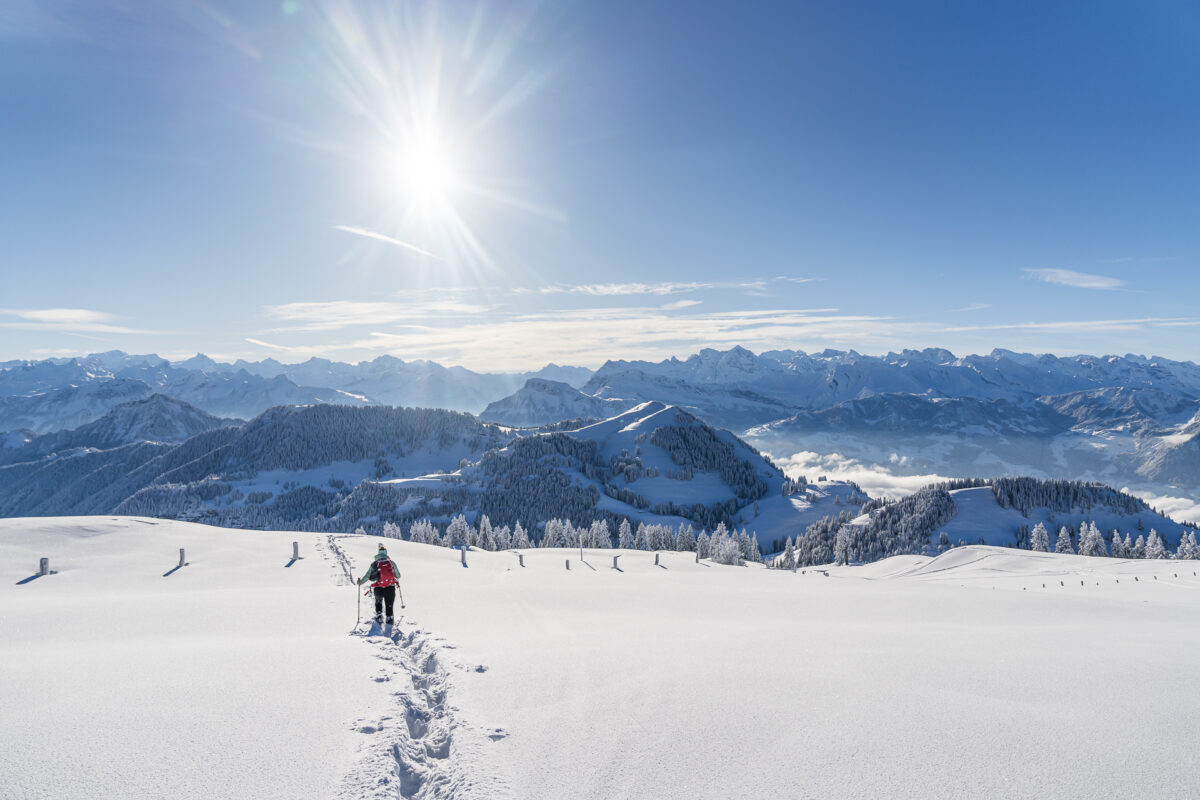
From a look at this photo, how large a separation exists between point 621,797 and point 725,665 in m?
5.08

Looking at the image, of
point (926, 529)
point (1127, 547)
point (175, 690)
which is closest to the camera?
point (175, 690)

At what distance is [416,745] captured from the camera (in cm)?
788

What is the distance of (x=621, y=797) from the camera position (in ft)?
19.5

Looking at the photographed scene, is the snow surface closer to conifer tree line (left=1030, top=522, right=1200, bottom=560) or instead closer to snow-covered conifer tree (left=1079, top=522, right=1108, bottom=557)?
conifer tree line (left=1030, top=522, right=1200, bottom=560)

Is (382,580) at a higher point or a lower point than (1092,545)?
higher

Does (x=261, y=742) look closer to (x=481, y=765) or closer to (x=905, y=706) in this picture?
(x=481, y=765)

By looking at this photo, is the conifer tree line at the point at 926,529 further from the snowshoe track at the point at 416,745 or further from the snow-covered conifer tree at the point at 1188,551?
the snowshoe track at the point at 416,745

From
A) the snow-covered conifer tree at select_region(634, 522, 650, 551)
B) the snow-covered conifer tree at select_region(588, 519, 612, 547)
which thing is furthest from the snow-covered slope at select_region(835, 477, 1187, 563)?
the snow-covered conifer tree at select_region(588, 519, 612, 547)

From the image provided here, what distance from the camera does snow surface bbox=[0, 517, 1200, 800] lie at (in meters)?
6.29

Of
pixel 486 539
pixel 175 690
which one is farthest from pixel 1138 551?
pixel 175 690

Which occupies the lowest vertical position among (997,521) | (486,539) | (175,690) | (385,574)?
(997,521)

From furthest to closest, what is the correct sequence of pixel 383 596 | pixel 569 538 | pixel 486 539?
pixel 569 538, pixel 486 539, pixel 383 596

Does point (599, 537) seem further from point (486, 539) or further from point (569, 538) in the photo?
point (486, 539)

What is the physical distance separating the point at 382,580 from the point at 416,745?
27.2ft
